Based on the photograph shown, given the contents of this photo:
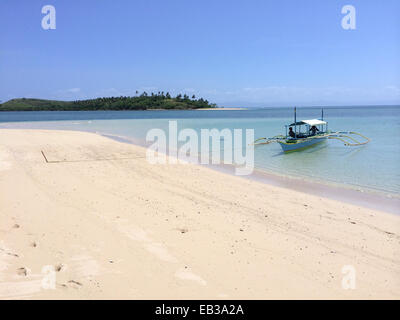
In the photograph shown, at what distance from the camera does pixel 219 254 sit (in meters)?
4.39

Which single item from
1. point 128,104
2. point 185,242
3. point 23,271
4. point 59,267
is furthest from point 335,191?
point 128,104

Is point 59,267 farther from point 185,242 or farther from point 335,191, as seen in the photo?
point 335,191

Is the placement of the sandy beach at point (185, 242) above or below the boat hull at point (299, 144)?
below

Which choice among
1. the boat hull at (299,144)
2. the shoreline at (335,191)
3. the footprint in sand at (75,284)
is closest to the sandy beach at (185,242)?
the footprint in sand at (75,284)

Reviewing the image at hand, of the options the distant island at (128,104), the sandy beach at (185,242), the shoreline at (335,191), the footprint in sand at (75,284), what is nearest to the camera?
the footprint in sand at (75,284)

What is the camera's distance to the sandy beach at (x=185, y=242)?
352 cm

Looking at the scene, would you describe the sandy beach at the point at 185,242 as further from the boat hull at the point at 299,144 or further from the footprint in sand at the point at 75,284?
the boat hull at the point at 299,144

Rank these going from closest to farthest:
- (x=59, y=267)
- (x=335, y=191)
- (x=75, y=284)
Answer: (x=75, y=284) → (x=59, y=267) → (x=335, y=191)

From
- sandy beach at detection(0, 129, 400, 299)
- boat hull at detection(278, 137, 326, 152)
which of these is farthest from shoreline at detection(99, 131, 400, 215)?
boat hull at detection(278, 137, 326, 152)

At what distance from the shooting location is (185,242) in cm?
474
